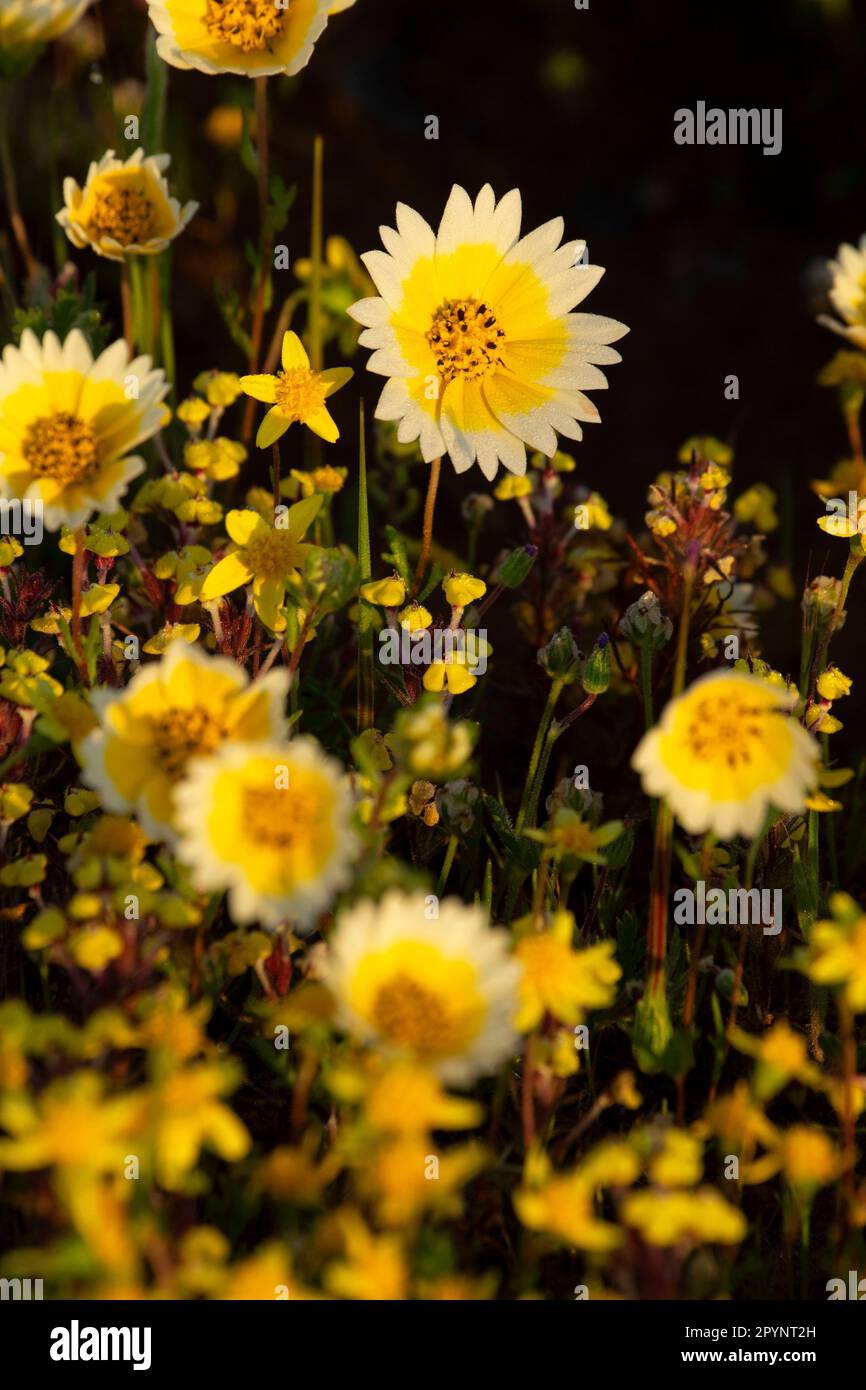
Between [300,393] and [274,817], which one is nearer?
[274,817]

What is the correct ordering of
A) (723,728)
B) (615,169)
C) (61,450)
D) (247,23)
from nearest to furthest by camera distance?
1. (723,728)
2. (61,450)
3. (247,23)
4. (615,169)

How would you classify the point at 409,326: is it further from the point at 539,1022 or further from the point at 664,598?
the point at 539,1022

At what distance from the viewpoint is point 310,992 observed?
1.05 metres

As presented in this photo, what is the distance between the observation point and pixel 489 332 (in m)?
1.46

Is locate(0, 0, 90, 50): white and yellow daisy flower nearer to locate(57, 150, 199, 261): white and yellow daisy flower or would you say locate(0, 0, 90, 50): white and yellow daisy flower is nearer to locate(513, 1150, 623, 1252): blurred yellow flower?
locate(57, 150, 199, 261): white and yellow daisy flower

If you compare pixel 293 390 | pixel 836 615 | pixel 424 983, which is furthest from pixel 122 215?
pixel 424 983

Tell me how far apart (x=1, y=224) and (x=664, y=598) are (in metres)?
1.76

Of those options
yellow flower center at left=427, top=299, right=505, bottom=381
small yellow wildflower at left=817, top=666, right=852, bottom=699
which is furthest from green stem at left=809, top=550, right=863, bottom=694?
yellow flower center at left=427, top=299, right=505, bottom=381

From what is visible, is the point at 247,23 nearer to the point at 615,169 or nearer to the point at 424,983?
the point at 424,983

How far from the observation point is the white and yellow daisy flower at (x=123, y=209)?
1.69 m

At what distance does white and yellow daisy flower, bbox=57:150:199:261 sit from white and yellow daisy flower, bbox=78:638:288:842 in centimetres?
74

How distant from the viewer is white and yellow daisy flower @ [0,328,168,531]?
1.25 metres

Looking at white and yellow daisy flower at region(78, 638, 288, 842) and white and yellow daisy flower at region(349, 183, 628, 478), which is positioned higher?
white and yellow daisy flower at region(349, 183, 628, 478)

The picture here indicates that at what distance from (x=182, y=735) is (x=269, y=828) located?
0.42 ft
